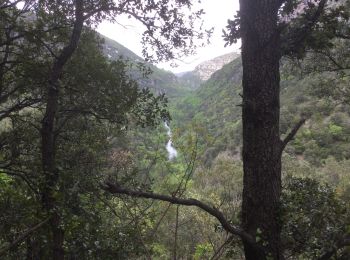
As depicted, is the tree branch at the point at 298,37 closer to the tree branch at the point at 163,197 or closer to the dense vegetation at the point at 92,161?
the dense vegetation at the point at 92,161

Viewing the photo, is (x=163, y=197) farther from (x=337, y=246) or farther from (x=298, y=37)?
(x=298, y=37)

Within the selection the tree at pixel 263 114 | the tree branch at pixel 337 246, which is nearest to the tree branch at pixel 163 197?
the tree at pixel 263 114

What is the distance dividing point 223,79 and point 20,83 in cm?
9578

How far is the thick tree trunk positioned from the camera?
11.4 feet

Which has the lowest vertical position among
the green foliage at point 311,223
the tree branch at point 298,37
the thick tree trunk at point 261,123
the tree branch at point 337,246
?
the tree branch at point 337,246

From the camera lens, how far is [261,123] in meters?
3.56

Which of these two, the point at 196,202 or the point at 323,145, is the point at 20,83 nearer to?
the point at 196,202

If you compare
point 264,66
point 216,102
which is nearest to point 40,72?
point 264,66

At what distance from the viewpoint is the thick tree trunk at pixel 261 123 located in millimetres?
3461

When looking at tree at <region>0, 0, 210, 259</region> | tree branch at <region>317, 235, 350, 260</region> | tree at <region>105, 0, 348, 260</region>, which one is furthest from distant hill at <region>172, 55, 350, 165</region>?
tree branch at <region>317, 235, 350, 260</region>

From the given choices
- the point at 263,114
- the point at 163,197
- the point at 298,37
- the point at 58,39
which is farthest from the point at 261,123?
the point at 58,39

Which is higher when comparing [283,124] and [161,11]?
[283,124]

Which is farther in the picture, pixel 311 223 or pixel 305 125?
pixel 305 125

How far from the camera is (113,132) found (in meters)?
8.61
